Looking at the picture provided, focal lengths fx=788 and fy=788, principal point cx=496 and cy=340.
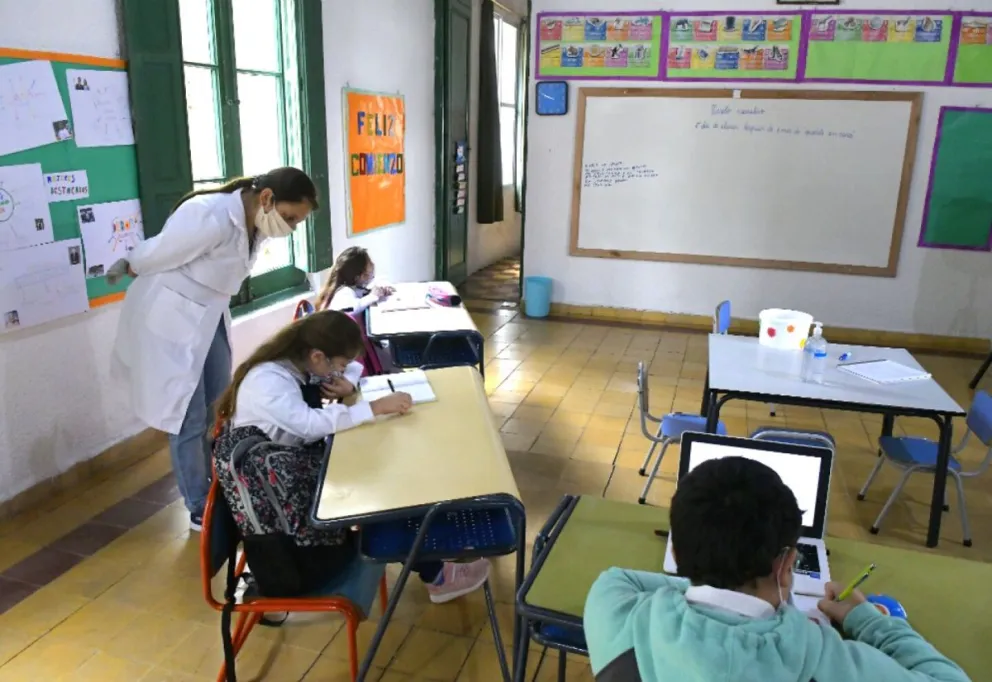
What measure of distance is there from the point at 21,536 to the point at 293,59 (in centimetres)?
289

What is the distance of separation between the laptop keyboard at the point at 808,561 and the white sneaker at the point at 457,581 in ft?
3.68

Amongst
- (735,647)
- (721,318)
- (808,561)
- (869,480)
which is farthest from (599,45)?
(735,647)

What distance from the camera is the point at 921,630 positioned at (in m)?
1.40

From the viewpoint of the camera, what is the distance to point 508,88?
8867 mm

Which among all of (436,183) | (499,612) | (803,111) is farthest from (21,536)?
(803,111)

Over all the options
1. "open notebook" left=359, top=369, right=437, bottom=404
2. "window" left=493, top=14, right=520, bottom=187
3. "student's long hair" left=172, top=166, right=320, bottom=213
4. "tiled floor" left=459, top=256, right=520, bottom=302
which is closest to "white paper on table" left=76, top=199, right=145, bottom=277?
"student's long hair" left=172, top=166, right=320, bottom=213

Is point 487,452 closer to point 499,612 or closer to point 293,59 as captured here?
point 499,612

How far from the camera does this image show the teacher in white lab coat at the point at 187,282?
271 cm

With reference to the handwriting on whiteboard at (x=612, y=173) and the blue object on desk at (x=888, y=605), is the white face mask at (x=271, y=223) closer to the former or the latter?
the blue object on desk at (x=888, y=605)

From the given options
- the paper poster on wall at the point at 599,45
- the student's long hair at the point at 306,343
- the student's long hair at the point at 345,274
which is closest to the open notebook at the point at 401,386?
the student's long hair at the point at 306,343

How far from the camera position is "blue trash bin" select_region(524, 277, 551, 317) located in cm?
634

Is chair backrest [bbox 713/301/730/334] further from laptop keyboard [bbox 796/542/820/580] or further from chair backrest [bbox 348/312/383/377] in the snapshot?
laptop keyboard [bbox 796/542/820/580]

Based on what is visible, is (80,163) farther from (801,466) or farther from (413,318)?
(801,466)

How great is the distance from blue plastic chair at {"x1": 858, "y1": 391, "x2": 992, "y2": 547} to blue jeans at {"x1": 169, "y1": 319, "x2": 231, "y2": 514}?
102 inches
